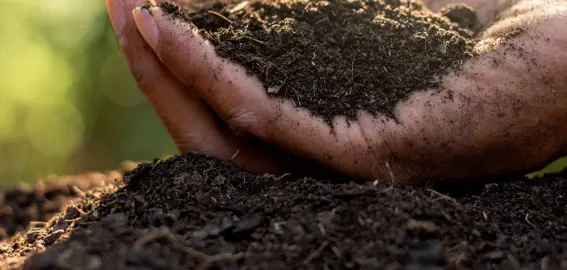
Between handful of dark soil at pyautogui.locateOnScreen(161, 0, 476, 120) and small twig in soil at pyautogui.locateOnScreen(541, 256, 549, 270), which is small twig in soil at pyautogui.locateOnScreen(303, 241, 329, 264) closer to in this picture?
small twig in soil at pyautogui.locateOnScreen(541, 256, 549, 270)

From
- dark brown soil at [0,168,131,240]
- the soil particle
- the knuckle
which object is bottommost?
dark brown soil at [0,168,131,240]

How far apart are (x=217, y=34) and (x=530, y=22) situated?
1125 millimetres

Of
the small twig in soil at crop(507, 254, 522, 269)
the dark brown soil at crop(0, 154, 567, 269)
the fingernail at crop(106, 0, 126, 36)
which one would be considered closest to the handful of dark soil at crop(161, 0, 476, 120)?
the fingernail at crop(106, 0, 126, 36)

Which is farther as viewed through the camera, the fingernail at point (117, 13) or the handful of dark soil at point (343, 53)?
the fingernail at point (117, 13)

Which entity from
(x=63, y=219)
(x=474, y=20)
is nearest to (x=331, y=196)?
(x=63, y=219)

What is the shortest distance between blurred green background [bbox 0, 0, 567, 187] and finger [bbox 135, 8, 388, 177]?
150 inches

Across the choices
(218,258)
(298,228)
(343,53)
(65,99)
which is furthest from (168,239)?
(65,99)

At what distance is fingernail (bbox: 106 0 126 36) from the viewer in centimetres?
200

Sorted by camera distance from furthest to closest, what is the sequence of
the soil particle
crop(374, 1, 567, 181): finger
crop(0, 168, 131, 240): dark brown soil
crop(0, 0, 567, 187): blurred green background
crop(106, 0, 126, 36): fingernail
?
1. crop(0, 0, 567, 187): blurred green background
2. crop(0, 168, 131, 240): dark brown soil
3. the soil particle
4. crop(106, 0, 126, 36): fingernail
5. crop(374, 1, 567, 181): finger

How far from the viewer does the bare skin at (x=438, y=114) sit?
1.75 m

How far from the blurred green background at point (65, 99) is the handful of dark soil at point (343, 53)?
3.83m

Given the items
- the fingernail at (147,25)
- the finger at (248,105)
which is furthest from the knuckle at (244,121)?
the fingernail at (147,25)

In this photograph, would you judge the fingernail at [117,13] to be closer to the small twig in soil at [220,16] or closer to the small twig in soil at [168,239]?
the small twig in soil at [220,16]

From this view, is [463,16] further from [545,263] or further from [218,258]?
[218,258]
